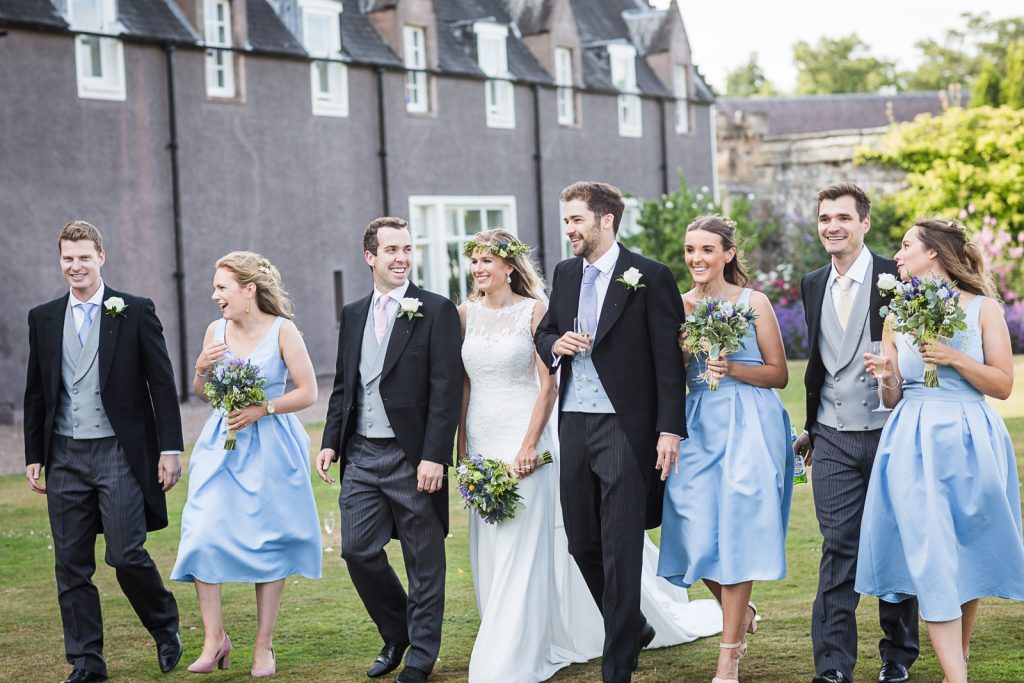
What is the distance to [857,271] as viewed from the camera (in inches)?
247

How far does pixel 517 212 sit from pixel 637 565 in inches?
897

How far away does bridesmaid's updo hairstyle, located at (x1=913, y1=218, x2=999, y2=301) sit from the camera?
594 centimetres

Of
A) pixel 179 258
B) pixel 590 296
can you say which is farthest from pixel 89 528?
pixel 179 258

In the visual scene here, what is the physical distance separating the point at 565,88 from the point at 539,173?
2167mm

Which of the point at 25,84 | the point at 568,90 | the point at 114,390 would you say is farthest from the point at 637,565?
the point at 568,90

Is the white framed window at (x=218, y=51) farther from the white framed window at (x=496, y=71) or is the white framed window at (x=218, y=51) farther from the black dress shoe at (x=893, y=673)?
the black dress shoe at (x=893, y=673)

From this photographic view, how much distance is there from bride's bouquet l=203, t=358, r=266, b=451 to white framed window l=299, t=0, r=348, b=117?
710 inches

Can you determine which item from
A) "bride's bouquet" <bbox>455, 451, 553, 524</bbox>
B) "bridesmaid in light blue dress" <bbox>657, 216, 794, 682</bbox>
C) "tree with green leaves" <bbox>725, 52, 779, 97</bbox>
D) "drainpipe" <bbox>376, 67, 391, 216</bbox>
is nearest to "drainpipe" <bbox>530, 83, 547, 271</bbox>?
"drainpipe" <bbox>376, 67, 391, 216</bbox>

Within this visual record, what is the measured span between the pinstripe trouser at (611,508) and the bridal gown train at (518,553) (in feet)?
1.48

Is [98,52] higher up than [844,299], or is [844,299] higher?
[98,52]

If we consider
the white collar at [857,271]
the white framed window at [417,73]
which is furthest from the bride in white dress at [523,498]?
the white framed window at [417,73]

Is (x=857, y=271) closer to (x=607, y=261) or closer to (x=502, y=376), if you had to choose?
(x=607, y=261)

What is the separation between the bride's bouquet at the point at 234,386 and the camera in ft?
21.9

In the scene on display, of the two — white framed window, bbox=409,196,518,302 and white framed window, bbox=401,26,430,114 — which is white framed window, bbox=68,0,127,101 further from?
white framed window, bbox=409,196,518,302
